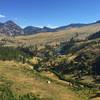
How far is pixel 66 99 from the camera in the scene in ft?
493

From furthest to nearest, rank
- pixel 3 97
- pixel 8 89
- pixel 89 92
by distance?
pixel 89 92
pixel 8 89
pixel 3 97

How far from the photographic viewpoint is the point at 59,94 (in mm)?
158625

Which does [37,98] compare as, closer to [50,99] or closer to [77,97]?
[50,99]

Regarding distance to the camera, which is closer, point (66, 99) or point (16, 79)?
point (66, 99)

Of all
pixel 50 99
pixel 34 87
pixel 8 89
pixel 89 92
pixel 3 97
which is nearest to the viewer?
pixel 3 97

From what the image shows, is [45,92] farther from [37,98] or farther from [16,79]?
[16,79]

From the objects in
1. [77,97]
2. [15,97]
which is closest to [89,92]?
[77,97]

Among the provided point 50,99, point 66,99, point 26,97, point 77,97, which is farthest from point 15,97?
point 77,97

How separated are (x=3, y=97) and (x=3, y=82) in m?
37.9

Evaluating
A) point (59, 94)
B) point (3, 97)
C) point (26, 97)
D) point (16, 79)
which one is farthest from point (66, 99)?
point (16, 79)

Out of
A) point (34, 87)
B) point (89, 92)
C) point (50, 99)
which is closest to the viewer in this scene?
point (50, 99)

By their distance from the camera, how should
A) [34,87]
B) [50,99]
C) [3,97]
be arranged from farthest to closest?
[34,87] < [50,99] < [3,97]

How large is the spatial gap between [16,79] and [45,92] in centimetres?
3610

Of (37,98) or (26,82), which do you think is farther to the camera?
(26,82)
